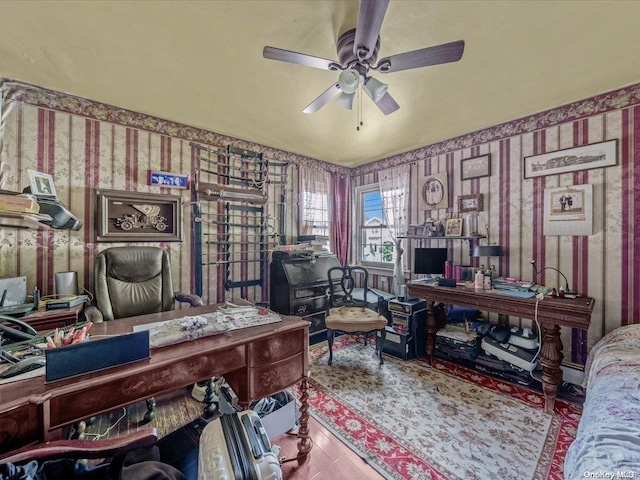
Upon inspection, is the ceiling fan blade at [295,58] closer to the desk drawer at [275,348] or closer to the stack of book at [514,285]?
the desk drawer at [275,348]

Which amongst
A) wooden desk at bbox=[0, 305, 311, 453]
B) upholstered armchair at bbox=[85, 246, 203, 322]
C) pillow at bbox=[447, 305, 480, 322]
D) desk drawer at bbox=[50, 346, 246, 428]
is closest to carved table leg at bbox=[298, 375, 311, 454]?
wooden desk at bbox=[0, 305, 311, 453]

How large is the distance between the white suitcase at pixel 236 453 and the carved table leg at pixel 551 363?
2365 millimetres

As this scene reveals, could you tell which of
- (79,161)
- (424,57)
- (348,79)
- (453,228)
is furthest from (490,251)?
(79,161)

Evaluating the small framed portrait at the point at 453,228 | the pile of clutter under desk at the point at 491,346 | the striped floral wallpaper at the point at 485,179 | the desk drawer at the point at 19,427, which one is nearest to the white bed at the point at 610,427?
the pile of clutter under desk at the point at 491,346

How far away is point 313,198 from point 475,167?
2.36m

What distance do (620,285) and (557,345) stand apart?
0.92m

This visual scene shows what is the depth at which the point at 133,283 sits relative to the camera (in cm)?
257

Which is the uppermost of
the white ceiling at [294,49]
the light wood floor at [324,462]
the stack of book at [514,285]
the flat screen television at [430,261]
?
the white ceiling at [294,49]

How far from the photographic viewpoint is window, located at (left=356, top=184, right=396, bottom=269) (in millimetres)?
4457

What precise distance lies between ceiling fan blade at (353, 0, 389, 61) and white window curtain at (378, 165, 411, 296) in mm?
2619

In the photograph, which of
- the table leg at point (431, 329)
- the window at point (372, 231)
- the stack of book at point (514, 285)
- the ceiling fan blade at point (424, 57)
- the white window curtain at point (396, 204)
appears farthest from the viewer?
the window at point (372, 231)

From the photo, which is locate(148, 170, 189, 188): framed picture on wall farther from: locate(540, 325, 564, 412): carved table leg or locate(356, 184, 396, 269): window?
locate(540, 325, 564, 412): carved table leg

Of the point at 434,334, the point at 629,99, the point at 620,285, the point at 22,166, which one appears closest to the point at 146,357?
the point at 22,166

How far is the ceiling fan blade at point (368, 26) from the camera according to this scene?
124cm
